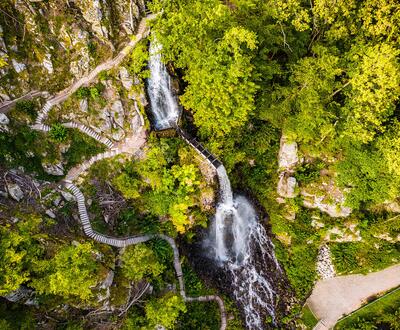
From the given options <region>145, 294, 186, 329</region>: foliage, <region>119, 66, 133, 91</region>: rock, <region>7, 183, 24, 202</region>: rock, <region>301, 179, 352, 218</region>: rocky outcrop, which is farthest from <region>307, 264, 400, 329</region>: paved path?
<region>7, 183, 24, 202</region>: rock

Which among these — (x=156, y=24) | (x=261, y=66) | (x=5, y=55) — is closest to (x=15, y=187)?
(x=5, y=55)

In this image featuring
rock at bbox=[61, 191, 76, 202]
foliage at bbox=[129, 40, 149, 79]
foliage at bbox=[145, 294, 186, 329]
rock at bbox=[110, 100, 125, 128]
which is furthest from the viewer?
rock at bbox=[110, 100, 125, 128]

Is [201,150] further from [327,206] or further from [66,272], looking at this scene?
[66,272]

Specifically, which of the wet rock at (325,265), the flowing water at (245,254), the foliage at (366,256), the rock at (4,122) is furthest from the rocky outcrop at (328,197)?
the rock at (4,122)

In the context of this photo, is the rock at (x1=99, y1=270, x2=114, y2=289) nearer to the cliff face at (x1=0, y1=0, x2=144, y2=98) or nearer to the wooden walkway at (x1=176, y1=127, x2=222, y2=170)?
the wooden walkway at (x1=176, y1=127, x2=222, y2=170)

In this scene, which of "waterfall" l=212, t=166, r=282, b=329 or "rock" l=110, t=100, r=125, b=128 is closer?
"rock" l=110, t=100, r=125, b=128

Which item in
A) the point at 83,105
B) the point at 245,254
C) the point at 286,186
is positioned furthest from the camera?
the point at 245,254

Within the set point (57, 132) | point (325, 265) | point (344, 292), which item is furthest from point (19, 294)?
point (344, 292)

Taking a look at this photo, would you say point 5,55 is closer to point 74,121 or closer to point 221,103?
point 74,121

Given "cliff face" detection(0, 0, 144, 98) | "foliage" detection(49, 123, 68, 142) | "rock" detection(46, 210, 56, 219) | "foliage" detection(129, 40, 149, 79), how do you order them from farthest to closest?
"foliage" detection(129, 40, 149, 79) → "foliage" detection(49, 123, 68, 142) → "rock" detection(46, 210, 56, 219) → "cliff face" detection(0, 0, 144, 98)
